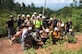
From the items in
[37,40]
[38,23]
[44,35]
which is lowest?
[37,40]

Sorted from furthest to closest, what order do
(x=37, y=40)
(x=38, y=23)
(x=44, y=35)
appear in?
(x=38, y=23)
(x=44, y=35)
(x=37, y=40)

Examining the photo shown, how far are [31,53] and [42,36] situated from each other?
15.7 ft

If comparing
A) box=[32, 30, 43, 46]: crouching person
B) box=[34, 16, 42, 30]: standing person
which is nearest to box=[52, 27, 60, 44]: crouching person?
box=[32, 30, 43, 46]: crouching person

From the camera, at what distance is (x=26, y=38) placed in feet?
41.8

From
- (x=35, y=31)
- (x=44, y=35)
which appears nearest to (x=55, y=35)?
(x=44, y=35)

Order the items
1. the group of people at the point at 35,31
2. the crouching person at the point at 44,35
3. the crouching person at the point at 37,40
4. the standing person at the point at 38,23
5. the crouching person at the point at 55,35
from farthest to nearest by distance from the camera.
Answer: the standing person at the point at 38,23 < the crouching person at the point at 55,35 < the crouching person at the point at 44,35 < the crouching person at the point at 37,40 < the group of people at the point at 35,31

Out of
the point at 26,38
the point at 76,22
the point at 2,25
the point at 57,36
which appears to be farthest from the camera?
the point at 76,22

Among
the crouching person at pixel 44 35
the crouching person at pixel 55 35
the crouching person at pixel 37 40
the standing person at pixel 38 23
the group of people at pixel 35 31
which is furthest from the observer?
the standing person at pixel 38 23

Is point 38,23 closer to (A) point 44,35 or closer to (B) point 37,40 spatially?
(A) point 44,35

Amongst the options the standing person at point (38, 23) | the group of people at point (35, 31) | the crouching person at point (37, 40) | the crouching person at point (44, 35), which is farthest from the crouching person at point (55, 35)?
the standing person at point (38, 23)

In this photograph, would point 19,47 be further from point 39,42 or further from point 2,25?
point 2,25

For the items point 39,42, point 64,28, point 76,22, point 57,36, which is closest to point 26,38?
point 39,42

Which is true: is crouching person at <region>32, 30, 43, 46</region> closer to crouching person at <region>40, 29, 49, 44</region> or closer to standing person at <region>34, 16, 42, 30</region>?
crouching person at <region>40, 29, 49, 44</region>

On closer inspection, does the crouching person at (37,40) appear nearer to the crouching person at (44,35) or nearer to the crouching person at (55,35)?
the crouching person at (44,35)
